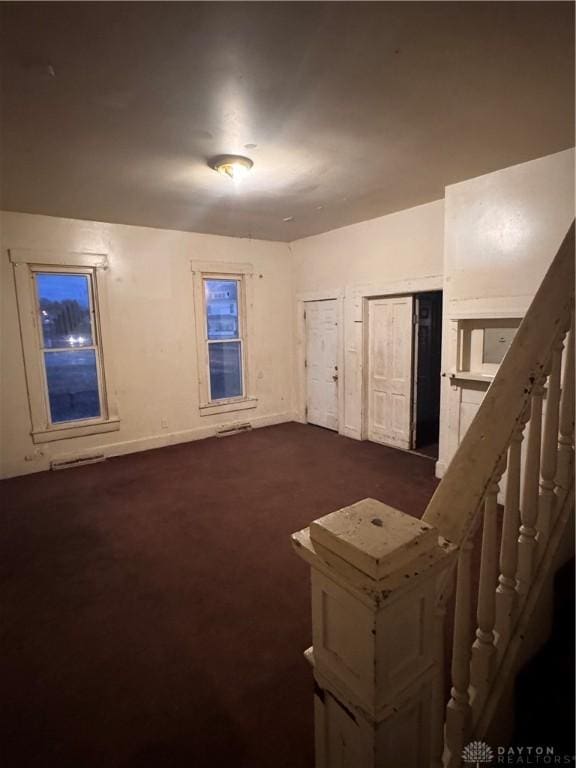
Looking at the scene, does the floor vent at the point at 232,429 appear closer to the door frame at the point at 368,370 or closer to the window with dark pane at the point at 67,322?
the window with dark pane at the point at 67,322

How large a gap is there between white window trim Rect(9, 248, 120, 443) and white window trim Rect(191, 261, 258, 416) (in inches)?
44.3

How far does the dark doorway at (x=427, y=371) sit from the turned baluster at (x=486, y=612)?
12.2 ft

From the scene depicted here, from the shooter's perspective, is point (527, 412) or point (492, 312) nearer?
point (527, 412)

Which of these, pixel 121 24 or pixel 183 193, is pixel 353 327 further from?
pixel 121 24

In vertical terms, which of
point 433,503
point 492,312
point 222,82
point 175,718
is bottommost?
point 175,718

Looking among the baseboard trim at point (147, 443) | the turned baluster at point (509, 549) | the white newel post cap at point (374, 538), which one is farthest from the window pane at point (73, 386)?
the turned baluster at point (509, 549)

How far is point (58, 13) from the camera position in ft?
5.01

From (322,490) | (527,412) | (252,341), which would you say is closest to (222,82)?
(527,412)

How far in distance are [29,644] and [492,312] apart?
382 centimetres

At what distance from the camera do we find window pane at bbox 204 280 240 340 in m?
5.43

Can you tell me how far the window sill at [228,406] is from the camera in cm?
547

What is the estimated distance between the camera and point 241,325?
5707mm

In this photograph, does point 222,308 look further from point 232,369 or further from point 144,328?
point 144,328

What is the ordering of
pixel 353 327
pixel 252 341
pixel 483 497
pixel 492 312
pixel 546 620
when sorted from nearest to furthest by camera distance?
pixel 483 497 → pixel 546 620 → pixel 492 312 → pixel 353 327 → pixel 252 341
